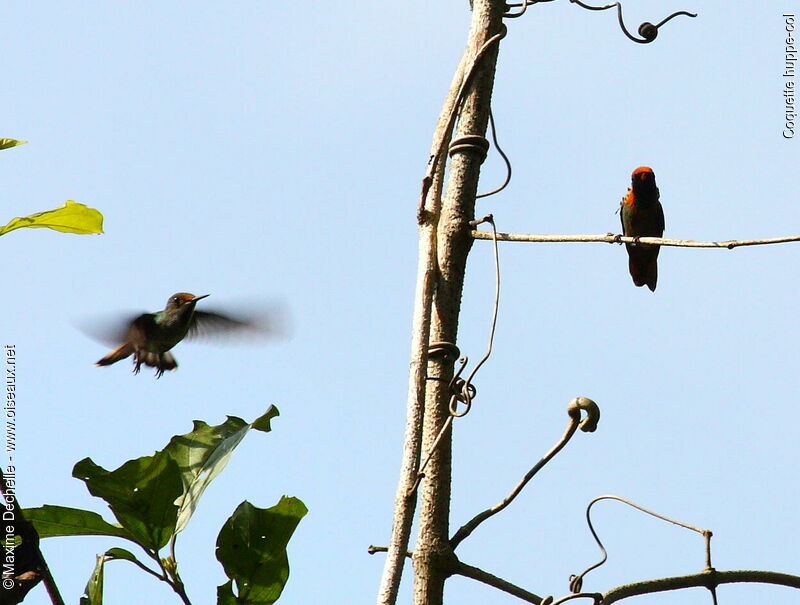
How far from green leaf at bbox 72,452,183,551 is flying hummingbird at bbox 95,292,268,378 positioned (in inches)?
80.2

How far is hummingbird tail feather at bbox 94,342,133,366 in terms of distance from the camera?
386 centimetres

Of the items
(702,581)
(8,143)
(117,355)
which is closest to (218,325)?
(117,355)

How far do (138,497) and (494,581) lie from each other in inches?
26.1

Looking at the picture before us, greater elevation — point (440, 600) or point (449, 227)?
point (449, 227)

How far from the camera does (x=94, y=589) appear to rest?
1647 millimetres

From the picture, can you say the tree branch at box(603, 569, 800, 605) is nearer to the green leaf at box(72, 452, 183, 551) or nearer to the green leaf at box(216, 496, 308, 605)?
the green leaf at box(216, 496, 308, 605)

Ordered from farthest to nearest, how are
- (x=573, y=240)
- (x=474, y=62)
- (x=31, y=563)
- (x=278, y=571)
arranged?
(x=474, y=62), (x=573, y=240), (x=278, y=571), (x=31, y=563)

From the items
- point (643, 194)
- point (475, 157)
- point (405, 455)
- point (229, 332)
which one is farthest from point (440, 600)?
point (643, 194)

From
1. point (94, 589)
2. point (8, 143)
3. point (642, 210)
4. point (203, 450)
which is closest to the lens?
point (94, 589)

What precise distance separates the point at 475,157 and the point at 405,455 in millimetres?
669

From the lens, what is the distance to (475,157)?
2.07 meters

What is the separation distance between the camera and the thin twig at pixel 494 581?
1.68 metres

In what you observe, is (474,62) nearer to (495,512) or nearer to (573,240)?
(573,240)

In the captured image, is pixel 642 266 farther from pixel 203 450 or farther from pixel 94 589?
pixel 94 589
